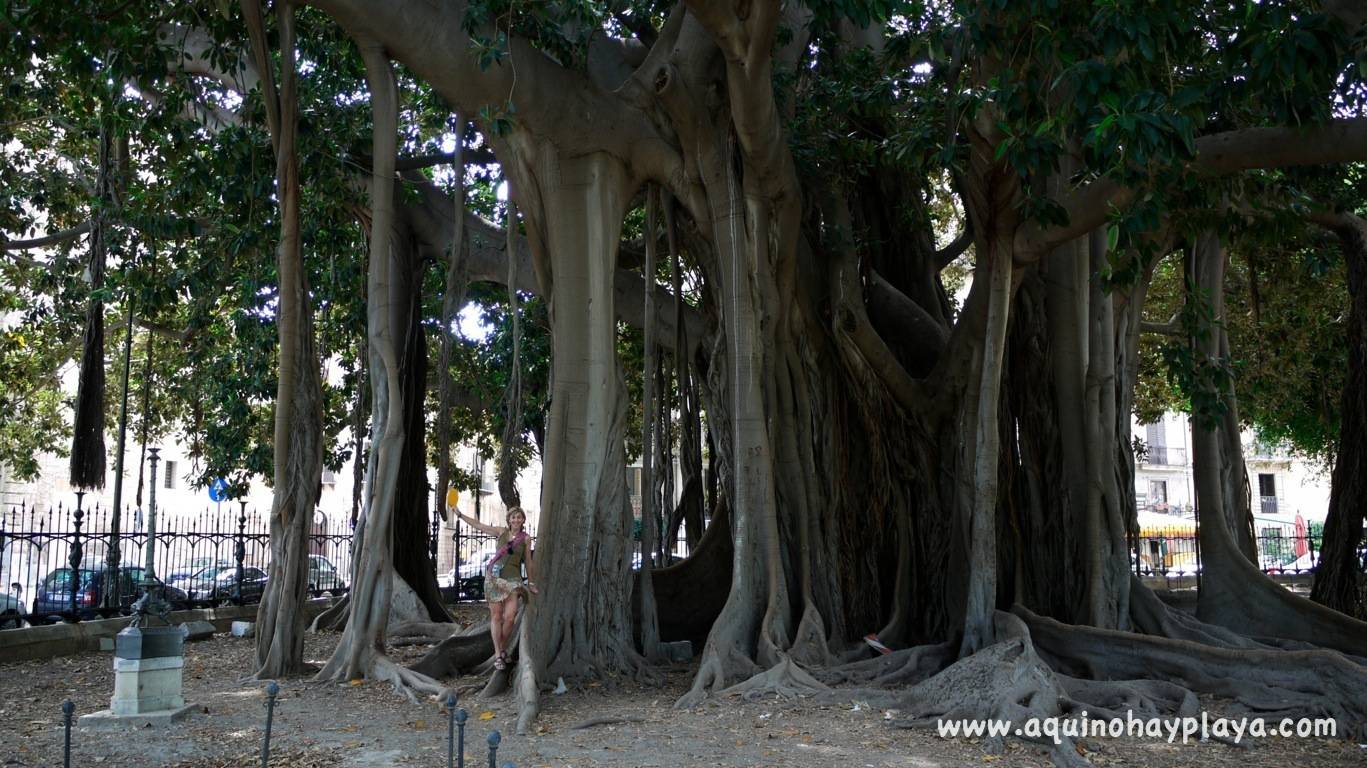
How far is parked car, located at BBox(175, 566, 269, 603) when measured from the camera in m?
13.2

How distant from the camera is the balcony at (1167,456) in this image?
39656 millimetres

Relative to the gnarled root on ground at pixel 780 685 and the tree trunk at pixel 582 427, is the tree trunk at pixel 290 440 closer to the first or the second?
the tree trunk at pixel 582 427

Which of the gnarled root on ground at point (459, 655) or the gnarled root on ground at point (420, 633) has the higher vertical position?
the gnarled root on ground at point (459, 655)

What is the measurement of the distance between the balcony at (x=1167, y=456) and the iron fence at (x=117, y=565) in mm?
32116

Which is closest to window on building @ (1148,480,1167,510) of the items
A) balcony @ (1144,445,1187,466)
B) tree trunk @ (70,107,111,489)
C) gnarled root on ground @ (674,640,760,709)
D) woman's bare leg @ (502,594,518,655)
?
balcony @ (1144,445,1187,466)

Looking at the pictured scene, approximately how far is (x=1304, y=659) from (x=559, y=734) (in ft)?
14.5

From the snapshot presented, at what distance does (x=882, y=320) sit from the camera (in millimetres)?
10164

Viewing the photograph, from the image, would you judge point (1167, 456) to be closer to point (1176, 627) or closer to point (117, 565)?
point (1176, 627)

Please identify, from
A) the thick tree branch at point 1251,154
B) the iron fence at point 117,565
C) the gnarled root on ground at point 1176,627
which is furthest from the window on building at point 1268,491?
the thick tree branch at point 1251,154

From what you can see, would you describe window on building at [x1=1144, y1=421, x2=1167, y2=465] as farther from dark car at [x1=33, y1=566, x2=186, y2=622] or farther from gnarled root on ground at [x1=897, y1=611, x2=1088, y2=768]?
gnarled root on ground at [x1=897, y1=611, x2=1088, y2=768]

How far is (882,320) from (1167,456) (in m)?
34.5

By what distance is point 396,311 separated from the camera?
10633 millimetres

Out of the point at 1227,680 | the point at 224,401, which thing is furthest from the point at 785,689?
the point at 224,401

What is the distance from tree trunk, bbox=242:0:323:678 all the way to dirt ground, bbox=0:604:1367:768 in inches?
27.3
